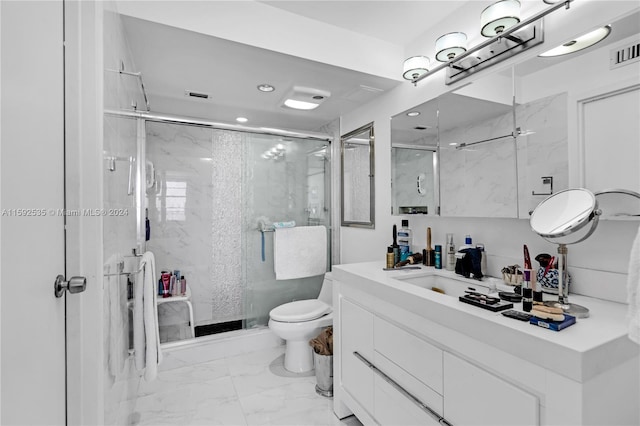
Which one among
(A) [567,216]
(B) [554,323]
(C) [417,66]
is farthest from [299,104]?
(B) [554,323]

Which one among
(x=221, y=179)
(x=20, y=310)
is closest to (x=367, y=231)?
(x=221, y=179)

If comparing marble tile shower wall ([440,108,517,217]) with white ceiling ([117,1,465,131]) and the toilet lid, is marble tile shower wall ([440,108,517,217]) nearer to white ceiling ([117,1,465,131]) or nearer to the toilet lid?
white ceiling ([117,1,465,131])

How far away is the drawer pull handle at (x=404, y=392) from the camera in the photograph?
116cm

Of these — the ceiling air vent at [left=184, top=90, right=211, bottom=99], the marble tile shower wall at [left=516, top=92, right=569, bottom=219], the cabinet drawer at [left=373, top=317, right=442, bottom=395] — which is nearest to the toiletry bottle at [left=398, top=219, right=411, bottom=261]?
the cabinet drawer at [left=373, top=317, right=442, bottom=395]

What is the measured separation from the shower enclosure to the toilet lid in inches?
14.5

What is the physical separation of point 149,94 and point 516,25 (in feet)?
7.98

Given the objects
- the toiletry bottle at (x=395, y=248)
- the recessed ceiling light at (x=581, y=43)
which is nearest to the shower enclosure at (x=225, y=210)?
the toiletry bottle at (x=395, y=248)

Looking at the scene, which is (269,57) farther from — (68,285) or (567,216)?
(567,216)

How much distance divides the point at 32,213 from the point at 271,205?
6.97 feet

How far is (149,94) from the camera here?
2430 millimetres

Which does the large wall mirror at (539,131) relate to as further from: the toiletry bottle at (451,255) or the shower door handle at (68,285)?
the shower door handle at (68,285)

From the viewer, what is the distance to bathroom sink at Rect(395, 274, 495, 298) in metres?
1.51

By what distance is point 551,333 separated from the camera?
2.84ft

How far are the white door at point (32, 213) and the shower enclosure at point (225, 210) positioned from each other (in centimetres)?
186
